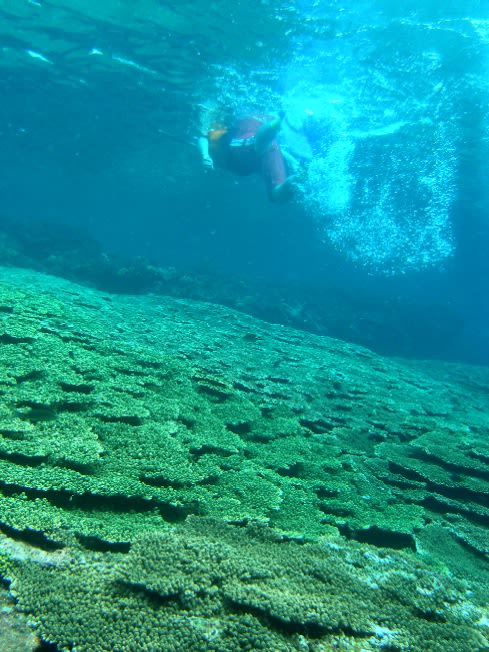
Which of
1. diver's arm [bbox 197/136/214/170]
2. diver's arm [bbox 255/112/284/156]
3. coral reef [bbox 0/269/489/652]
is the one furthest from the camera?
diver's arm [bbox 197/136/214/170]

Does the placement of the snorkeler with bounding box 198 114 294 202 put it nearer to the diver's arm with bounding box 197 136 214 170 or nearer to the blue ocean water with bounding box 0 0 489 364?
the blue ocean water with bounding box 0 0 489 364

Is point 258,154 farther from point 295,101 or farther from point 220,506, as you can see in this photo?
point 220,506

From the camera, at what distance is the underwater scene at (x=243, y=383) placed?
2887 mm

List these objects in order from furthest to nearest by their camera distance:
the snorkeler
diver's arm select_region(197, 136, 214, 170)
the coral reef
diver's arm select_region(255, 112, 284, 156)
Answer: diver's arm select_region(197, 136, 214, 170) → the snorkeler → diver's arm select_region(255, 112, 284, 156) → the coral reef

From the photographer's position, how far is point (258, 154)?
17266 mm

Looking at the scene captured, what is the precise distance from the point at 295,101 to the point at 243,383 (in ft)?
66.7

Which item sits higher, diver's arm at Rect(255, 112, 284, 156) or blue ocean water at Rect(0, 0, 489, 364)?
blue ocean water at Rect(0, 0, 489, 364)

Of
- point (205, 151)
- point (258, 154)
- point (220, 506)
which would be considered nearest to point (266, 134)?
point (258, 154)

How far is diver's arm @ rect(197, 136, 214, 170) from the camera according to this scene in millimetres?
32325

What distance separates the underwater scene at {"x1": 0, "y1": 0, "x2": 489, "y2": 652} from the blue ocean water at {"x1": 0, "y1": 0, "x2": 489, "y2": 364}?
0.17 meters

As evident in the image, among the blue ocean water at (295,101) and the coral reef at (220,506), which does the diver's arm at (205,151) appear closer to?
the blue ocean water at (295,101)

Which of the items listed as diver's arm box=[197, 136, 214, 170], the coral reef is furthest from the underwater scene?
diver's arm box=[197, 136, 214, 170]

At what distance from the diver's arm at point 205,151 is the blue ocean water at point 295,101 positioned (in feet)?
2.52

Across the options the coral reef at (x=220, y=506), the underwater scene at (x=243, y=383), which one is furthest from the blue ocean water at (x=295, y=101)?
the coral reef at (x=220, y=506)
